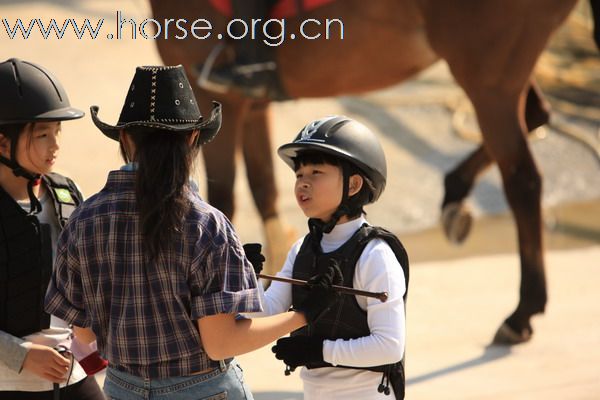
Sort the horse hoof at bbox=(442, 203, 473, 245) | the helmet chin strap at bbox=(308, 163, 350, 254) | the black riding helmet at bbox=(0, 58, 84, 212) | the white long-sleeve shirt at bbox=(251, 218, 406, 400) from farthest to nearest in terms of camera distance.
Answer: the horse hoof at bbox=(442, 203, 473, 245) < the black riding helmet at bbox=(0, 58, 84, 212) < the helmet chin strap at bbox=(308, 163, 350, 254) < the white long-sleeve shirt at bbox=(251, 218, 406, 400)

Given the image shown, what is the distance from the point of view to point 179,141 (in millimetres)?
2428

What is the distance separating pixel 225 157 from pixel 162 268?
3815mm

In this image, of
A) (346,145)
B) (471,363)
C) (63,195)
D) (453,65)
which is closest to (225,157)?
(453,65)

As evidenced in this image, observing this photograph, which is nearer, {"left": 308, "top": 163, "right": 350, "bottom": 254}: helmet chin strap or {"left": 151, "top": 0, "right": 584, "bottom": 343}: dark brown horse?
{"left": 308, "top": 163, "right": 350, "bottom": 254}: helmet chin strap

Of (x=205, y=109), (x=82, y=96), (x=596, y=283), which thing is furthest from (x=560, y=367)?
(x=82, y=96)

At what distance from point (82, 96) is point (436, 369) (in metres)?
7.50

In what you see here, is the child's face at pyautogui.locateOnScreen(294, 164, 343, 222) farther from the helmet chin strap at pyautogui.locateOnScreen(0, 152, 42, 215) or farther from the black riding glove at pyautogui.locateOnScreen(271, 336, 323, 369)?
the helmet chin strap at pyautogui.locateOnScreen(0, 152, 42, 215)

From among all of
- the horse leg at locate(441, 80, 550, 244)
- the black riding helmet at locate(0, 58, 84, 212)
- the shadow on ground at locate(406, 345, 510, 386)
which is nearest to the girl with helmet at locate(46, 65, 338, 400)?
the black riding helmet at locate(0, 58, 84, 212)

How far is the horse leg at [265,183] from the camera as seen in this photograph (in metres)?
6.86

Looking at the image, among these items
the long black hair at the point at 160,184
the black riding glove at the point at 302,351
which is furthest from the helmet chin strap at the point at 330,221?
the long black hair at the point at 160,184

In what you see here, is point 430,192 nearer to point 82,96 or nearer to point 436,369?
point 82,96

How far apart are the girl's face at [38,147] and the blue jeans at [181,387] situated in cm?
80

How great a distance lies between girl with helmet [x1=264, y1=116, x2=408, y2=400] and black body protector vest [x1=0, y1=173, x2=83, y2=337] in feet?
2.15

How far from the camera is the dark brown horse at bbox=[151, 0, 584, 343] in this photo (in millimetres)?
5445
